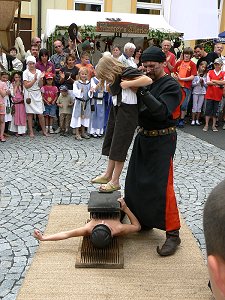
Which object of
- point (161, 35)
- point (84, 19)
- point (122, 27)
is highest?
point (84, 19)

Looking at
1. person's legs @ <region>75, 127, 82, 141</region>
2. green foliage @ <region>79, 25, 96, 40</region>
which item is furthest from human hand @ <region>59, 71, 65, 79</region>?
green foliage @ <region>79, 25, 96, 40</region>

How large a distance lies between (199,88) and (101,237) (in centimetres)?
671

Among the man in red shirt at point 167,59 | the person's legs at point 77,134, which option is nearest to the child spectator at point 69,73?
the person's legs at point 77,134

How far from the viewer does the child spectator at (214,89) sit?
351 inches

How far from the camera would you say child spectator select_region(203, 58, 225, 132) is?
8.92 metres

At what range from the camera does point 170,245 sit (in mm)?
3482

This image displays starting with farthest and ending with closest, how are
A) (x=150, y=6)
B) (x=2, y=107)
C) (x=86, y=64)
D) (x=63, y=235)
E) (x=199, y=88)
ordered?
1. (x=150, y=6)
2. (x=199, y=88)
3. (x=86, y=64)
4. (x=2, y=107)
5. (x=63, y=235)

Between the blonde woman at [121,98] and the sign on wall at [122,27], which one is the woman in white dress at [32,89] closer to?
the sign on wall at [122,27]

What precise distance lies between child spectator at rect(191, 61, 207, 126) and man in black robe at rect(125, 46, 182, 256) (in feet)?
19.9

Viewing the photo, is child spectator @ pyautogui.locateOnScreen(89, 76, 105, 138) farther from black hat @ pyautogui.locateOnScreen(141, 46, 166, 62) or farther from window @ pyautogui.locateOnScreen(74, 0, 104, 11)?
window @ pyautogui.locateOnScreen(74, 0, 104, 11)

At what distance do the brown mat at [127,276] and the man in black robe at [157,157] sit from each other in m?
0.18

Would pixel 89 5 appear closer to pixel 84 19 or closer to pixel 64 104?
pixel 84 19

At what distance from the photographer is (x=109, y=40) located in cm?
1125

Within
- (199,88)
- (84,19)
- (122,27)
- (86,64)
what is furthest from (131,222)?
(84,19)
